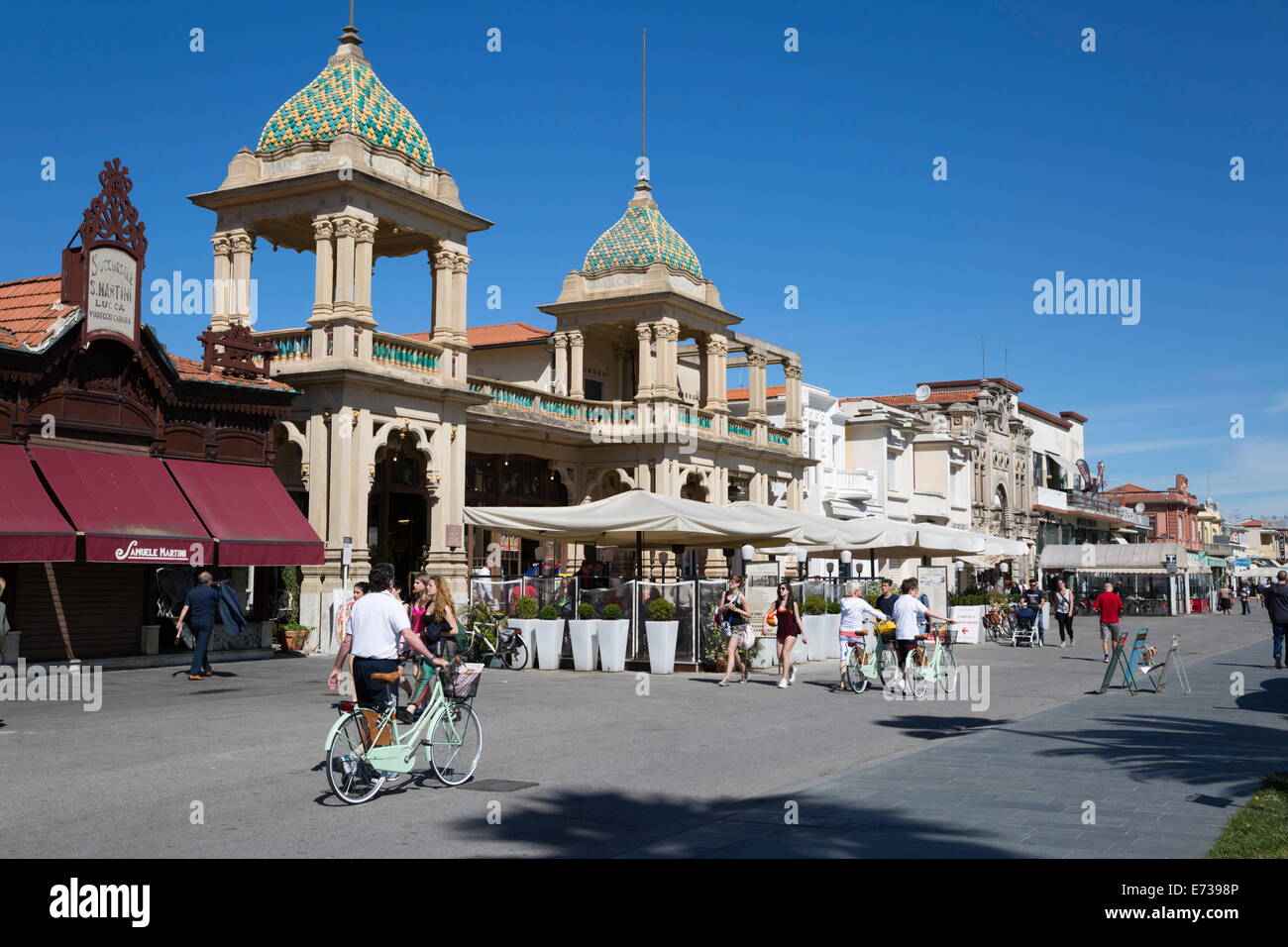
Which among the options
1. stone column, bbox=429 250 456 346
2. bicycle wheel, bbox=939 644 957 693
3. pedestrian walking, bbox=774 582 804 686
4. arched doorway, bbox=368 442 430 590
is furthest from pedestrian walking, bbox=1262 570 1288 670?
stone column, bbox=429 250 456 346

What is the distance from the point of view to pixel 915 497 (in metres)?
56.0

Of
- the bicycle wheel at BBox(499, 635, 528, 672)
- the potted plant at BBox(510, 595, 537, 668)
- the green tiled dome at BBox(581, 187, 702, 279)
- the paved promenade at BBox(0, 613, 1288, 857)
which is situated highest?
the green tiled dome at BBox(581, 187, 702, 279)

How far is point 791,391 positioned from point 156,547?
2577cm

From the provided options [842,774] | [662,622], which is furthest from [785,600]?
[842,774]

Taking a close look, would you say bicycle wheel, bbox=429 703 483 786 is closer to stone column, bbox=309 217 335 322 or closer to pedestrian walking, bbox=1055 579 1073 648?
stone column, bbox=309 217 335 322

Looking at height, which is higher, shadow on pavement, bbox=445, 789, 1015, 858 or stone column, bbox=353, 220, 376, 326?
stone column, bbox=353, 220, 376, 326

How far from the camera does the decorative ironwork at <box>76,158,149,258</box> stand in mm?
21375

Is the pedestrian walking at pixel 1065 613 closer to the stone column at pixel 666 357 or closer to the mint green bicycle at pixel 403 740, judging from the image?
the stone column at pixel 666 357

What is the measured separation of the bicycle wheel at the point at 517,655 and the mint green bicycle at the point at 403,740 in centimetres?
1178

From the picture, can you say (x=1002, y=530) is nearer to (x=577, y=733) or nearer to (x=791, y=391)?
(x=791, y=391)

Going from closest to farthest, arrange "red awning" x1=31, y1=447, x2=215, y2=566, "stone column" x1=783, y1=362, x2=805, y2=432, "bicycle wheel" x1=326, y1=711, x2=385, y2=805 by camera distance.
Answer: "bicycle wheel" x1=326, y1=711, x2=385, y2=805
"red awning" x1=31, y1=447, x2=215, y2=566
"stone column" x1=783, y1=362, x2=805, y2=432

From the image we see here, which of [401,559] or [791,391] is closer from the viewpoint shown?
[401,559]

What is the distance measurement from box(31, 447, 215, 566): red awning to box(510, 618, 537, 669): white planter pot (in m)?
5.59
